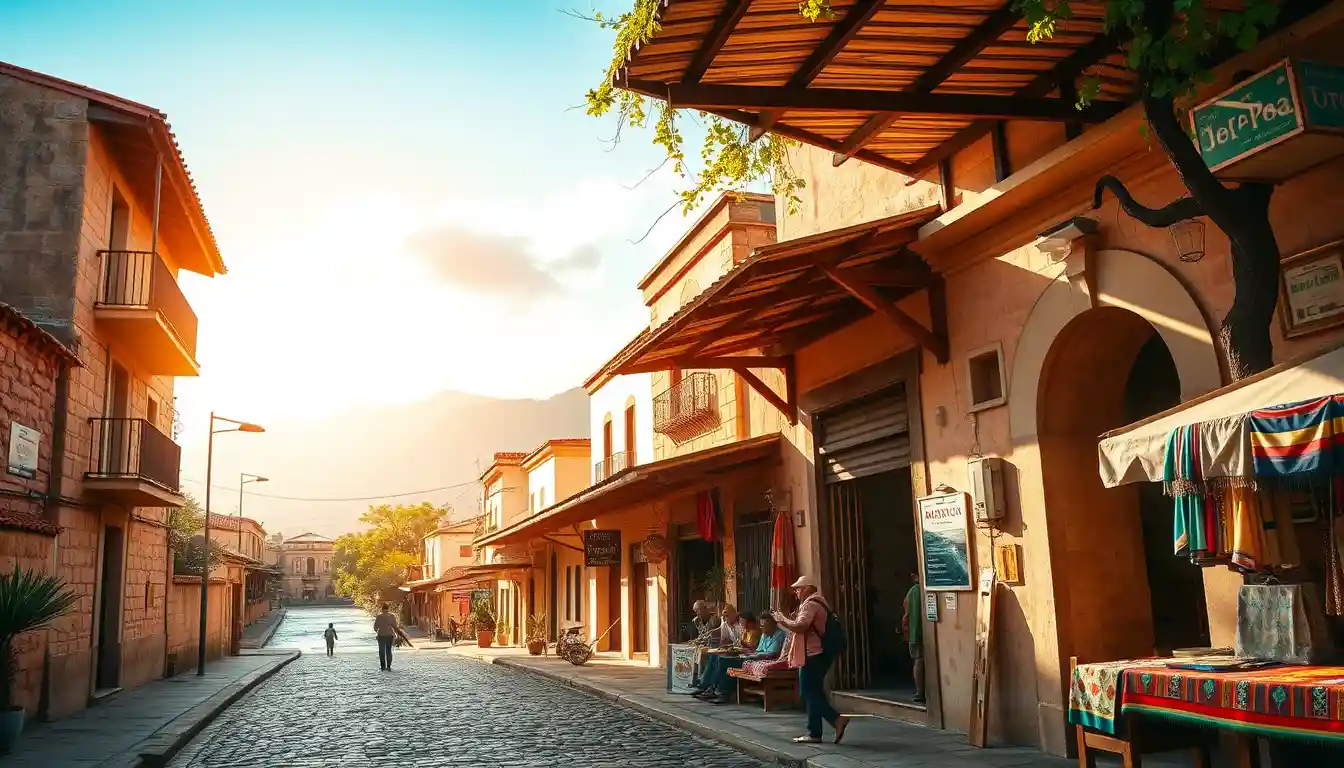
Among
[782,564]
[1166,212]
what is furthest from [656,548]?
[1166,212]

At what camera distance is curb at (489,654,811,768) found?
8.47 m

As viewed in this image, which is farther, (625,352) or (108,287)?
(108,287)

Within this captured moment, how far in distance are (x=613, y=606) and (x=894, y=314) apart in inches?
648

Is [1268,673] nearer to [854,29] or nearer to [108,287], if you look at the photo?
[854,29]

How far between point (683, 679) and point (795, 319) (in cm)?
551

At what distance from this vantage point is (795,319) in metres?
11.7

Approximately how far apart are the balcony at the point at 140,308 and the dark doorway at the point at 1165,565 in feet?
44.9

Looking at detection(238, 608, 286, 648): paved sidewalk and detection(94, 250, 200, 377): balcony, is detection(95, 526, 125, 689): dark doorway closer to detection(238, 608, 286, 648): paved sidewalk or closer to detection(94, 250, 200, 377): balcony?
detection(94, 250, 200, 377): balcony

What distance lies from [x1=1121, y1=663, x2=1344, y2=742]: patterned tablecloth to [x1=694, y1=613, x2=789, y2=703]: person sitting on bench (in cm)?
658

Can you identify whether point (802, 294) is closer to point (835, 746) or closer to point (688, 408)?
point (835, 746)

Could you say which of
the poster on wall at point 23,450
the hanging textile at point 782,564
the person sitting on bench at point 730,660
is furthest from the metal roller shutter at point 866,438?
the poster on wall at point 23,450

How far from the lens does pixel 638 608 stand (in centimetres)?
2216

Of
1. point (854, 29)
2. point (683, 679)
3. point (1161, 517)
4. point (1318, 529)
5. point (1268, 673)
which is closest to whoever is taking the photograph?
point (1268, 673)

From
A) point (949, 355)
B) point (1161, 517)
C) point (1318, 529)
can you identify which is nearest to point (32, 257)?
point (949, 355)
